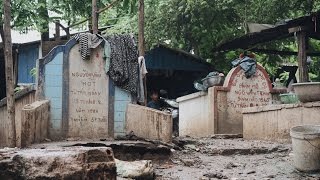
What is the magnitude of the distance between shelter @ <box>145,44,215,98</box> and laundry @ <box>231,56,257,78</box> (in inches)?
184

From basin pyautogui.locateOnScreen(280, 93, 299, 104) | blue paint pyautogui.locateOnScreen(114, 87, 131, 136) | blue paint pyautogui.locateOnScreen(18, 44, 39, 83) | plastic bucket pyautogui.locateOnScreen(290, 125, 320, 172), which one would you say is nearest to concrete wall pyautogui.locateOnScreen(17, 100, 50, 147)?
blue paint pyautogui.locateOnScreen(114, 87, 131, 136)

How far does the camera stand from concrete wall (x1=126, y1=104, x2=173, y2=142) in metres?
8.55

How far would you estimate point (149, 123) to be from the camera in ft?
29.3

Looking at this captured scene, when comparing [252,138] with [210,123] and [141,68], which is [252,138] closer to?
[210,123]

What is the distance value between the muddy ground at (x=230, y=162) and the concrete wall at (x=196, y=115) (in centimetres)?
202

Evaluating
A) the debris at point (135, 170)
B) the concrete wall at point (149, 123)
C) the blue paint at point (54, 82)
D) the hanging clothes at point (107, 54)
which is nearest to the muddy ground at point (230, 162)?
the debris at point (135, 170)

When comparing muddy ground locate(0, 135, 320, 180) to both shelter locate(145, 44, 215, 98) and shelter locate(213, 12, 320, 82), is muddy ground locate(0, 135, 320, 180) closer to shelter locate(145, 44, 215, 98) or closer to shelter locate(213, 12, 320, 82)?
shelter locate(213, 12, 320, 82)

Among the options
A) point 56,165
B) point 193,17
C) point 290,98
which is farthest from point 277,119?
point 193,17

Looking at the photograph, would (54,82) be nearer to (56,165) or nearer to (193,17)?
(56,165)

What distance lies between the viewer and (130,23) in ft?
52.4

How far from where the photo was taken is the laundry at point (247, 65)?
38.8 ft

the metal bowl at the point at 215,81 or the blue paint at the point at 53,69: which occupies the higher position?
the blue paint at the point at 53,69

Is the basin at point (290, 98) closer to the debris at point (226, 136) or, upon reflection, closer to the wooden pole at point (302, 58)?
the wooden pole at point (302, 58)

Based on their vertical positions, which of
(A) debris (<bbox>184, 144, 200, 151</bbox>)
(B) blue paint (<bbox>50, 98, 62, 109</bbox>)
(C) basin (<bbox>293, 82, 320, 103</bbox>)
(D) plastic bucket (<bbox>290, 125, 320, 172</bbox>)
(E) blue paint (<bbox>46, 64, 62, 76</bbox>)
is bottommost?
(A) debris (<bbox>184, 144, 200, 151</bbox>)
